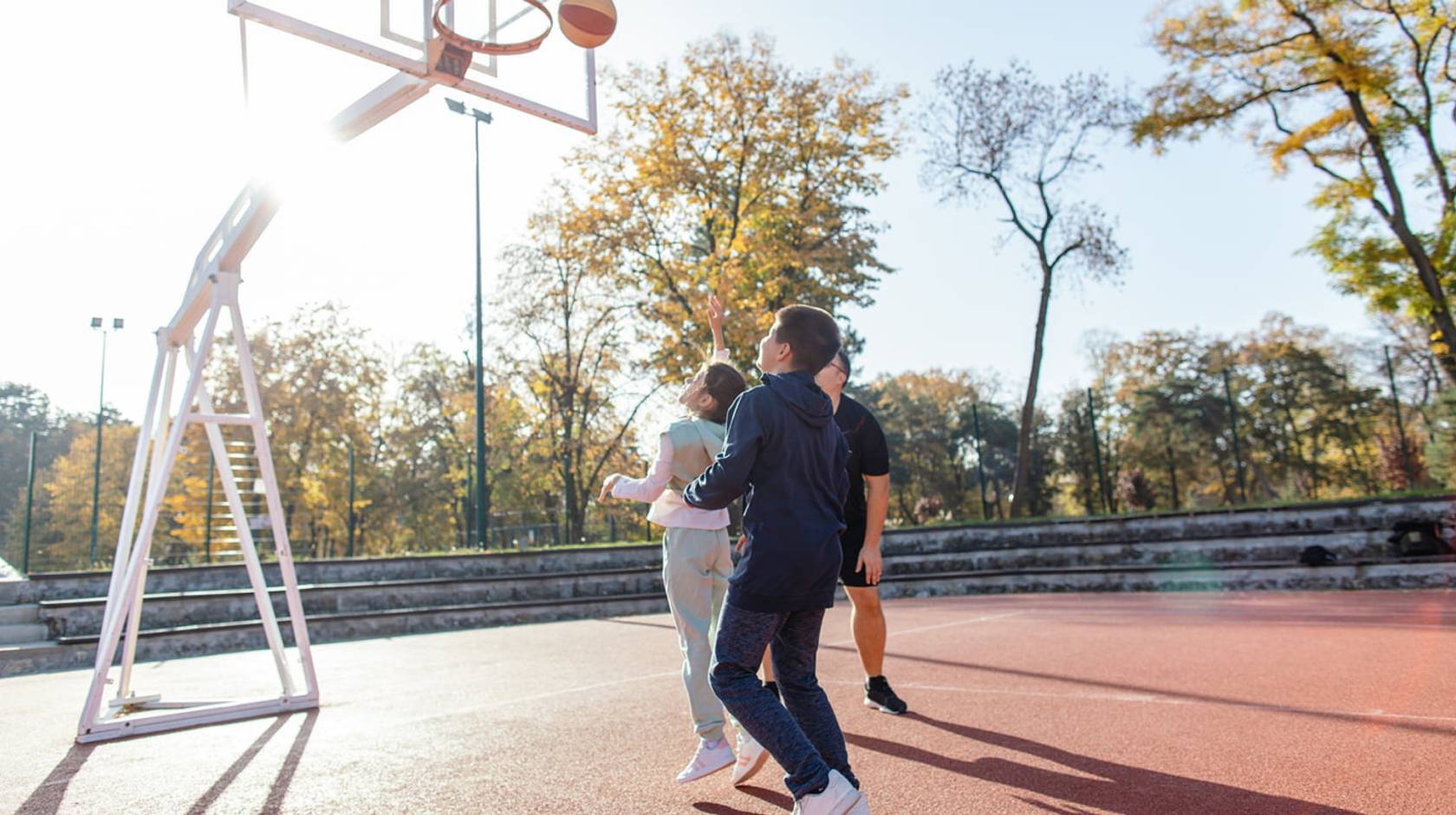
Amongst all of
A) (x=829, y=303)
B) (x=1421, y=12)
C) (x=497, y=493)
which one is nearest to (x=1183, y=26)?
(x=1421, y=12)

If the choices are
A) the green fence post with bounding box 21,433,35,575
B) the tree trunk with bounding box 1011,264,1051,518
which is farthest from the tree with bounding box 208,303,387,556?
the tree trunk with bounding box 1011,264,1051,518

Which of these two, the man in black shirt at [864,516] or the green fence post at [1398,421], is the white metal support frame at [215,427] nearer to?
the man in black shirt at [864,516]

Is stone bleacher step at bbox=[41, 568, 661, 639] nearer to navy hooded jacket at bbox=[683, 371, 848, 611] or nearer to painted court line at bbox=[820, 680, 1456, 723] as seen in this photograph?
painted court line at bbox=[820, 680, 1456, 723]

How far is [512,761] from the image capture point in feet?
12.8

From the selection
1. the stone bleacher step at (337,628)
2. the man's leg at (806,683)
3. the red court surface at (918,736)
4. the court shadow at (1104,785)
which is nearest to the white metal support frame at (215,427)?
the red court surface at (918,736)

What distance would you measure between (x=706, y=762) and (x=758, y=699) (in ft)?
2.95

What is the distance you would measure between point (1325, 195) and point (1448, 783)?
1794 cm

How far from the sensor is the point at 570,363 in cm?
2931

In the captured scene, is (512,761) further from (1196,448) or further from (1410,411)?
(1196,448)

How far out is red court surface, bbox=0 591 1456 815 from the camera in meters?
3.18

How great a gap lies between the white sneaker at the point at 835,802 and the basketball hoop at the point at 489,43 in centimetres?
453

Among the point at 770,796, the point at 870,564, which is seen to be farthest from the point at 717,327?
the point at 770,796

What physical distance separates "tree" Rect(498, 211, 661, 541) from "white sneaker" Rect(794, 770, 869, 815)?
955 inches

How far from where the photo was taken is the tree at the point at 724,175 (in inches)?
774
